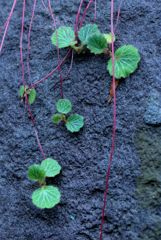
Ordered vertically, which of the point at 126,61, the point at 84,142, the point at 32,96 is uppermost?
the point at 126,61

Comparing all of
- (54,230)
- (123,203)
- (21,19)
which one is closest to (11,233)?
(54,230)

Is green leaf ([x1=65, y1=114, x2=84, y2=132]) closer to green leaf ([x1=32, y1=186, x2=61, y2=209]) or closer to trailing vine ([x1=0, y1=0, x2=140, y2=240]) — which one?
trailing vine ([x1=0, y1=0, x2=140, y2=240])

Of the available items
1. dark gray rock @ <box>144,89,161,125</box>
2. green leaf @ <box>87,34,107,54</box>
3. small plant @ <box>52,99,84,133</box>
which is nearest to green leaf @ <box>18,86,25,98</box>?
small plant @ <box>52,99,84,133</box>

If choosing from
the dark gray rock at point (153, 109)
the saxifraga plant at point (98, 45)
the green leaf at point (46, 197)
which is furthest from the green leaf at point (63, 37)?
the green leaf at point (46, 197)

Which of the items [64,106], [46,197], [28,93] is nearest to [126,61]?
[64,106]

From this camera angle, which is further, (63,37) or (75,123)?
(63,37)

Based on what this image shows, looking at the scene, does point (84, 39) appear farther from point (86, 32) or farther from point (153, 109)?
point (153, 109)

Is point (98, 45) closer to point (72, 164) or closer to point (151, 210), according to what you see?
point (72, 164)
